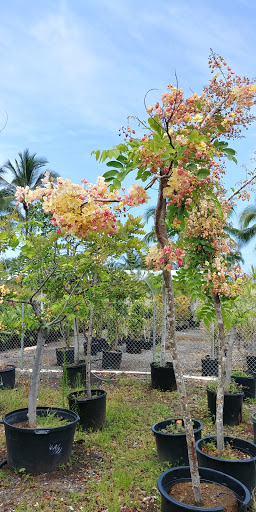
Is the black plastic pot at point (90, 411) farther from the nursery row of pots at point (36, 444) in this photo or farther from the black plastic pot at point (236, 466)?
the black plastic pot at point (236, 466)

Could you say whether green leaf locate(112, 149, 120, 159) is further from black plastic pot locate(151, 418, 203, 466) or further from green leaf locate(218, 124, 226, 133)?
black plastic pot locate(151, 418, 203, 466)

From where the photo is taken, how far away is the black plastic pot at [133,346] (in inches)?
446

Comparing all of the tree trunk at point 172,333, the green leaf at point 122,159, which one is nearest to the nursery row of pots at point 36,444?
the tree trunk at point 172,333

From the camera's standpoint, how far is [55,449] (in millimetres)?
3471

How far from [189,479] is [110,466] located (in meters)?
1.17

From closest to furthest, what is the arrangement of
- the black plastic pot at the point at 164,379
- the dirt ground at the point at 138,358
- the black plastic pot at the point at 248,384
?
the black plastic pot at the point at 248,384, the black plastic pot at the point at 164,379, the dirt ground at the point at 138,358

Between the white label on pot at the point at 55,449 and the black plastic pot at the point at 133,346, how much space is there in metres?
7.92

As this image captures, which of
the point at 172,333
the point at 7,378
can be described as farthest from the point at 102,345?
the point at 172,333

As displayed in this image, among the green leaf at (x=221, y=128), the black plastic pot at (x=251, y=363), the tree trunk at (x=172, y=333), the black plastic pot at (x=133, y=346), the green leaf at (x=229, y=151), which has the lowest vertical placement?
the black plastic pot at (x=251, y=363)

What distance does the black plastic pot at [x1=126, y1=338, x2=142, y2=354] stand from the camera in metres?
11.3

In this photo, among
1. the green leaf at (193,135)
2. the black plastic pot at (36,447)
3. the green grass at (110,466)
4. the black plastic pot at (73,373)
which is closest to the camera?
the green leaf at (193,135)

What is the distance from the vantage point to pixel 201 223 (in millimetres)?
3436

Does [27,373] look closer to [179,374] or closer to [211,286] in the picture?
[211,286]

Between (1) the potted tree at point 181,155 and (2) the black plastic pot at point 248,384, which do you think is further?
(2) the black plastic pot at point 248,384
